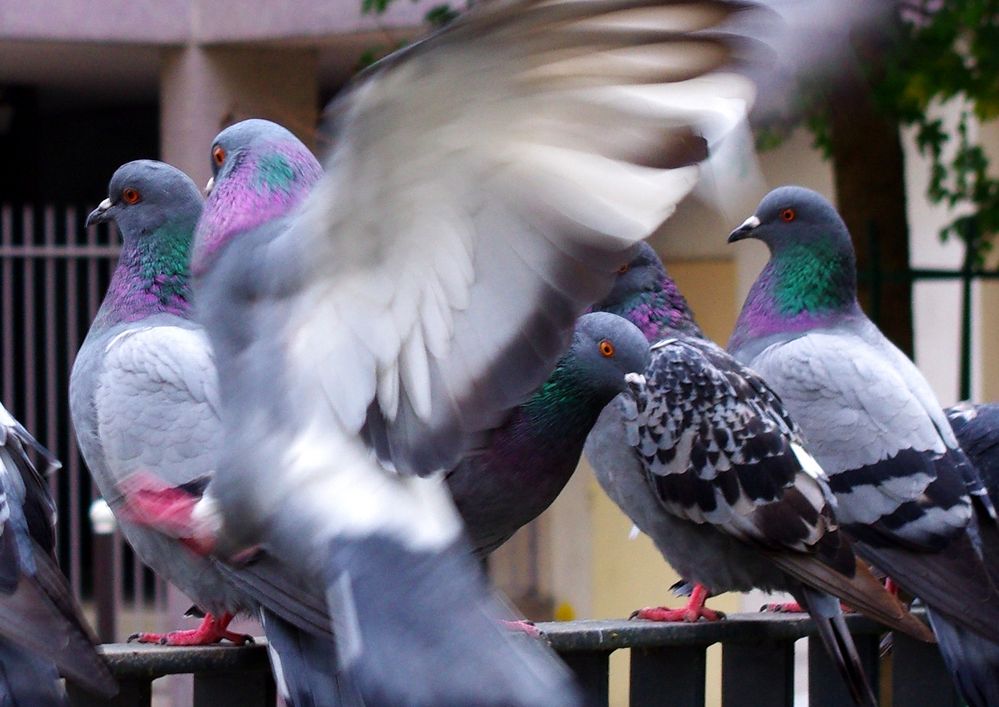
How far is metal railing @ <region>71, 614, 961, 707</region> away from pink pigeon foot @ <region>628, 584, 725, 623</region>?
3.9 inches

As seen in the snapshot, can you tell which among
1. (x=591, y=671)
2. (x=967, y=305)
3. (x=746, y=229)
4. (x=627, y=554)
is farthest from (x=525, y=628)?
(x=627, y=554)

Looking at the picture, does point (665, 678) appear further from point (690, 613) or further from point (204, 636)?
point (204, 636)

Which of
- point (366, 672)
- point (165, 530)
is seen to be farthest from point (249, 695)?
point (366, 672)

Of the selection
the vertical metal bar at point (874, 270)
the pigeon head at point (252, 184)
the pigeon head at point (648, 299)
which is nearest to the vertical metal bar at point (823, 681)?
the pigeon head at point (648, 299)

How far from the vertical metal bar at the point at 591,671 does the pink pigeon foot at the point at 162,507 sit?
706mm

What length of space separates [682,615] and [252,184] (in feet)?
4.65

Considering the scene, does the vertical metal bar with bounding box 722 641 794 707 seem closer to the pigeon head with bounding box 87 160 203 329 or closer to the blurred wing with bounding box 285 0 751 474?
the blurred wing with bounding box 285 0 751 474

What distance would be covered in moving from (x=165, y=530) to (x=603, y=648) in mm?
900

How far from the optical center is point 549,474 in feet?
10.6

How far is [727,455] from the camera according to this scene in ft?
11.6

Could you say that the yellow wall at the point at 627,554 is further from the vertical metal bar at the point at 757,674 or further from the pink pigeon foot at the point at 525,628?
the pink pigeon foot at the point at 525,628

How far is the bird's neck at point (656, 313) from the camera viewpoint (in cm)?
401

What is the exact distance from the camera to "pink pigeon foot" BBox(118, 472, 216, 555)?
282cm

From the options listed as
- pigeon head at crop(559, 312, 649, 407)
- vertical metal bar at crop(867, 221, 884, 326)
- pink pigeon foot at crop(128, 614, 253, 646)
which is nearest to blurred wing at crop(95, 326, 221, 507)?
pink pigeon foot at crop(128, 614, 253, 646)
